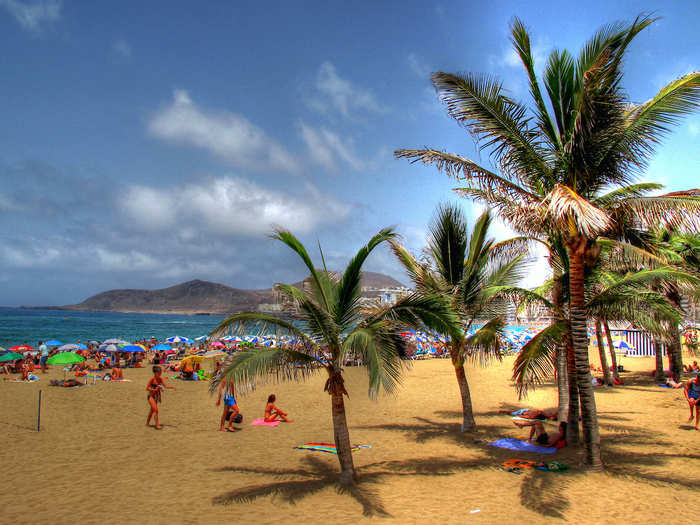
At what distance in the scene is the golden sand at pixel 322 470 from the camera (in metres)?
5.77

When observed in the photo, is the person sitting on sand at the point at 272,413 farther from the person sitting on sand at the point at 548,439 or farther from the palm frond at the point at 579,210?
the palm frond at the point at 579,210

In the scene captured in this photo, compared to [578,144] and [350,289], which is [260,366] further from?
[578,144]

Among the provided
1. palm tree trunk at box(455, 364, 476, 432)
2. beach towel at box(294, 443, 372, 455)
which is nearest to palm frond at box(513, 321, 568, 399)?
palm tree trunk at box(455, 364, 476, 432)

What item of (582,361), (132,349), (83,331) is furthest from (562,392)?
(83,331)

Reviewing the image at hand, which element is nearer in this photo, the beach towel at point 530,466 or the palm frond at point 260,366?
the palm frond at point 260,366

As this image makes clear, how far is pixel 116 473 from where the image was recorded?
288 inches

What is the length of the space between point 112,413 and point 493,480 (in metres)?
10.7

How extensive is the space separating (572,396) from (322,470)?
202 inches

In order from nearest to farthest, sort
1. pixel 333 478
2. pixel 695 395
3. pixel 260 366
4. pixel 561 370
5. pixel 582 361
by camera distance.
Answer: pixel 260 366
pixel 582 361
pixel 333 478
pixel 695 395
pixel 561 370

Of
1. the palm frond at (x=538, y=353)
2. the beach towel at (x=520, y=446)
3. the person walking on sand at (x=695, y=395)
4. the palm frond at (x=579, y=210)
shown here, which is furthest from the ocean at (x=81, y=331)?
the person walking on sand at (x=695, y=395)

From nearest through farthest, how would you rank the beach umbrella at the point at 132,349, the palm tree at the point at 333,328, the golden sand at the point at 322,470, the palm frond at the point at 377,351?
the palm frond at the point at 377,351, the golden sand at the point at 322,470, the palm tree at the point at 333,328, the beach umbrella at the point at 132,349

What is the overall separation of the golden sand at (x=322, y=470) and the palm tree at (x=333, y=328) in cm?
124

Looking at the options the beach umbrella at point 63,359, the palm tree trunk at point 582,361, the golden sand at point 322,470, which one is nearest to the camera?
the golden sand at point 322,470

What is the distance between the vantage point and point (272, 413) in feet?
38.6
